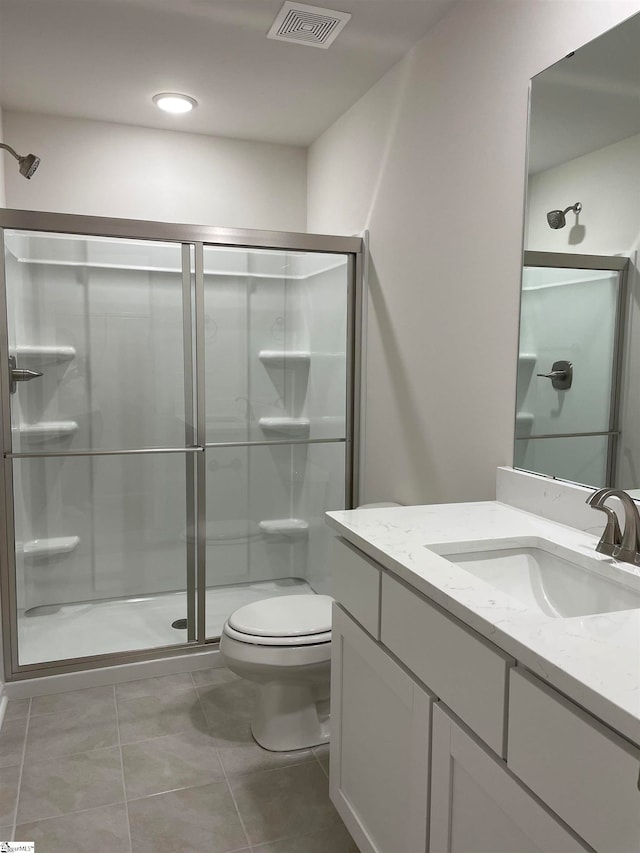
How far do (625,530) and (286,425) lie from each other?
1.83 metres

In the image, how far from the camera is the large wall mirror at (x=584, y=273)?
1486 mm

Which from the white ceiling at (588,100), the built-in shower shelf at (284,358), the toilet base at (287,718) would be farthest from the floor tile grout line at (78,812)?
the white ceiling at (588,100)

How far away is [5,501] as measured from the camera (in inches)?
101

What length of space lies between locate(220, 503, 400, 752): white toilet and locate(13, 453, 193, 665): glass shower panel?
0.70m

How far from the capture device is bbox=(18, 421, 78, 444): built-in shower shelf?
2.61 metres

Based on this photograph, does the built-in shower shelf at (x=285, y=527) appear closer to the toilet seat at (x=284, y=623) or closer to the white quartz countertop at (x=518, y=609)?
the toilet seat at (x=284, y=623)

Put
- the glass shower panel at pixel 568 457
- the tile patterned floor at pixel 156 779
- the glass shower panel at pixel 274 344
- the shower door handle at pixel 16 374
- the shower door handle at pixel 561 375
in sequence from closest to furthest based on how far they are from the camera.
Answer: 1. the glass shower panel at pixel 568 457
2. the shower door handle at pixel 561 375
3. the tile patterned floor at pixel 156 779
4. the shower door handle at pixel 16 374
5. the glass shower panel at pixel 274 344

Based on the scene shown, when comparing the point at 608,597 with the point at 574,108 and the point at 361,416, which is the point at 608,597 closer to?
the point at 574,108

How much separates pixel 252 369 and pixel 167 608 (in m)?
1.14

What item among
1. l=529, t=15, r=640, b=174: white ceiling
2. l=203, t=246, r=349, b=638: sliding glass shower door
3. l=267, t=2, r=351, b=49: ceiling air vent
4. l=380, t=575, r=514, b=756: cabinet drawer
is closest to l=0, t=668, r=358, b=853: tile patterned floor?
l=203, t=246, r=349, b=638: sliding glass shower door

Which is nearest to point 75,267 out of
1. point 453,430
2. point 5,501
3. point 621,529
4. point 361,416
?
point 5,501

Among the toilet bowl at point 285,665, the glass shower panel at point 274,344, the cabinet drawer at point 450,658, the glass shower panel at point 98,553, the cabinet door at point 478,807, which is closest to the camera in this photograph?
the cabinet door at point 478,807

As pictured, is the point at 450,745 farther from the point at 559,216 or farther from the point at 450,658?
the point at 559,216

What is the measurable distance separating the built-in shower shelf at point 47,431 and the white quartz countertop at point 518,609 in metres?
1.41
